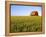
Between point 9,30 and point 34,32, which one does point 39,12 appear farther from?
point 9,30

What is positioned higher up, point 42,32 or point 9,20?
point 9,20

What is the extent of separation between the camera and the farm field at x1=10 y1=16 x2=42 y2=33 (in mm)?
978

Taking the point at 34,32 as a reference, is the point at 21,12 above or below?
above

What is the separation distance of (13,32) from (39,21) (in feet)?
0.99

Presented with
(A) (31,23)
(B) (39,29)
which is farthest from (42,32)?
(A) (31,23)

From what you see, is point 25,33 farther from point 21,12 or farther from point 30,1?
point 30,1

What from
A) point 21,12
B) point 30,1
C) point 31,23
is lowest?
point 31,23

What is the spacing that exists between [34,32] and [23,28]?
0.41ft

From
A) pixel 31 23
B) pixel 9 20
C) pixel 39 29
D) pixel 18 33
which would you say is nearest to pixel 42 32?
pixel 39 29

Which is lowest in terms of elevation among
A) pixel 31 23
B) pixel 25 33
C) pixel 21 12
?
pixel 25 33

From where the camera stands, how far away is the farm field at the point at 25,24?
978mm

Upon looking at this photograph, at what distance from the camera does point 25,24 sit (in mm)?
Answer: 997

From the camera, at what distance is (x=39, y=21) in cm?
102

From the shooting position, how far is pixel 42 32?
3.31ft
